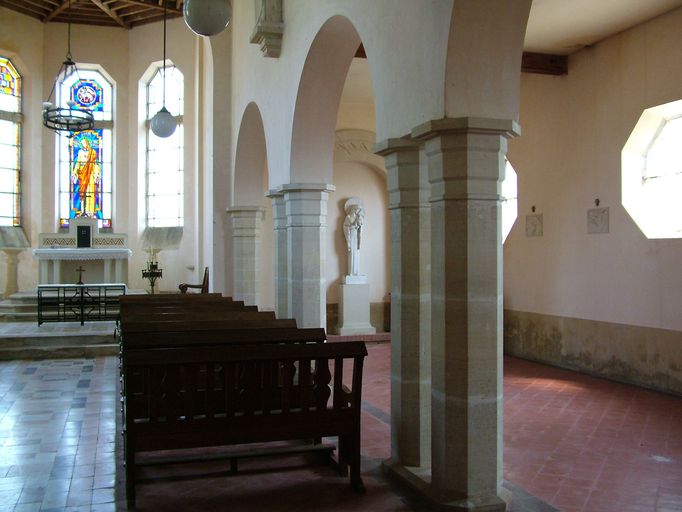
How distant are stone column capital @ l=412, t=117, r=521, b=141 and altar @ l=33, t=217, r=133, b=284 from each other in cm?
1100

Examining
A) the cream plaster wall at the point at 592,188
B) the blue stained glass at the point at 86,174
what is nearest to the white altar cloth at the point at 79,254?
the blue stained glass at the point at 86,174

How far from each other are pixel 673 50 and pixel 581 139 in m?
1.76

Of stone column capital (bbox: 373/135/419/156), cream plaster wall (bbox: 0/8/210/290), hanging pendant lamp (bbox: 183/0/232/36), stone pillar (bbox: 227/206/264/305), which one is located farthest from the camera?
cream plaster wall (bbox: 0/8/210/290)

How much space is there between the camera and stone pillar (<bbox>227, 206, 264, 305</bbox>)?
10.4 metres

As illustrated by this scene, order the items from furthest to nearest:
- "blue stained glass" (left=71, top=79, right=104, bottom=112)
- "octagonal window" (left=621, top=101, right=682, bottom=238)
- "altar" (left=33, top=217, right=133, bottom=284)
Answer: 1. "blue stained glass" (left=71, top=79, right=104, bottom=112)
2. "altar" (left=33, top=217, right=133, bottom=284)
3. "octagonal window" (left=621, top=101, right=682, bottom=238)

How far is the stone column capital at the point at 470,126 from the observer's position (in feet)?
11.3

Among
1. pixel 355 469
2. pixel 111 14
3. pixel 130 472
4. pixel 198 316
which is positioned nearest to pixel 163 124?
pixel 111 14

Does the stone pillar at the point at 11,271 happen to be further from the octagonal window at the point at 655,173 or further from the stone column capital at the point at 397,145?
the stone column capital at the point at 397,145

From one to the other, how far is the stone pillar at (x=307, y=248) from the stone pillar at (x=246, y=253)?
340 cm

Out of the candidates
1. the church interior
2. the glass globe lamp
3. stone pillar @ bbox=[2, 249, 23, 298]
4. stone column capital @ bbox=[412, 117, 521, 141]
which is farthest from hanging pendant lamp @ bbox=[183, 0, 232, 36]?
stone pillar @ bbox=[2, 249, 23, 298]

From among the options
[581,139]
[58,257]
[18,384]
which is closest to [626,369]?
[581,139]

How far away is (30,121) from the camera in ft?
50.9

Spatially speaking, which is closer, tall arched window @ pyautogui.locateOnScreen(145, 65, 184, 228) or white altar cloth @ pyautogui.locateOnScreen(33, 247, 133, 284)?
white altar cloth @ pyautogui.locateOnScreen(33, 247, 133, 284)

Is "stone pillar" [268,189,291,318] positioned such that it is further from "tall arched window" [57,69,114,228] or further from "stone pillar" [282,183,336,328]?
"tall arched window" [57,69,114,228]
